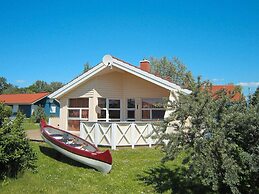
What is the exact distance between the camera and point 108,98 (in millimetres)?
17750

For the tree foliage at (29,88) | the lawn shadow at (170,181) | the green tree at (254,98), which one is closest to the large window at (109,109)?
the lawn shadow at (170,181)

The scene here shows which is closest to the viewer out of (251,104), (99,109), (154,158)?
(251,104)

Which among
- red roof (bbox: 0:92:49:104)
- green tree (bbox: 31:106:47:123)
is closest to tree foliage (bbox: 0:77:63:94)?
red roof (bbox: 0:92:49:104)

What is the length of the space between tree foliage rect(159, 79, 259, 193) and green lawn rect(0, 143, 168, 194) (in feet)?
7.59

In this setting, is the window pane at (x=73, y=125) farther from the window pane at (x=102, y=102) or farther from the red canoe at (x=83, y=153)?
the red canoe at (x=83, y=153)

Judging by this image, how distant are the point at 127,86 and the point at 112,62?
10.1 feet

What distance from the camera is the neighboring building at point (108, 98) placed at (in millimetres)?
17016

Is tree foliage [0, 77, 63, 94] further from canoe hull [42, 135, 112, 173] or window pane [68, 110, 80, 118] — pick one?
canoe hull [42, 135, 112, 173]

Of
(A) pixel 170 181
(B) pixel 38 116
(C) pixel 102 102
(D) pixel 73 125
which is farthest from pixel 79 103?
(B) pixel 38 116

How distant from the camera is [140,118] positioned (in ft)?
58.3

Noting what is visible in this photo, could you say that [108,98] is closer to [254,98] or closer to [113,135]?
[113,135]

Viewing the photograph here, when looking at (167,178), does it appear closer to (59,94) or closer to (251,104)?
(251,104)

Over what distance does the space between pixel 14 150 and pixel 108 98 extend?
30.6 ft

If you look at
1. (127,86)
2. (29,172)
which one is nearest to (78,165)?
(29,172)
